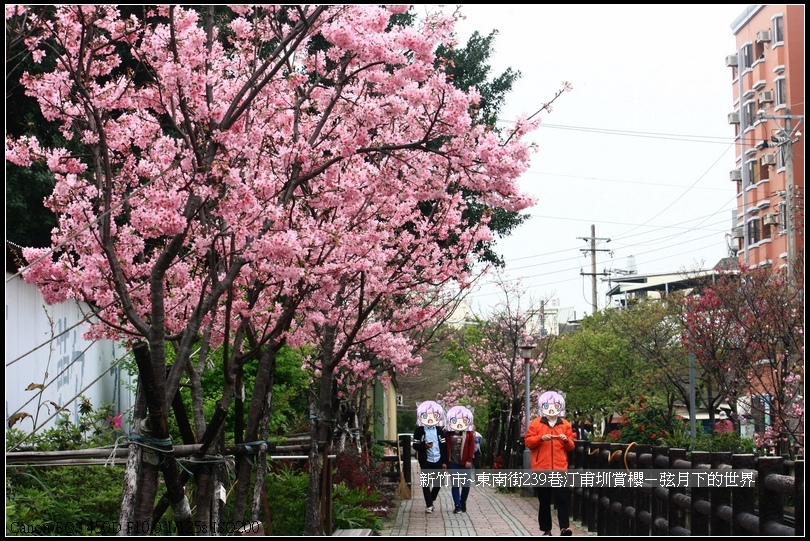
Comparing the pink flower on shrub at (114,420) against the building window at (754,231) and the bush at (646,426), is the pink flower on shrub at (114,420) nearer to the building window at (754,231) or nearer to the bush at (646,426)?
the bush at (646,426)

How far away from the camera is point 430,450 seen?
20.3 meters

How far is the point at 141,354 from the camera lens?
7.19m

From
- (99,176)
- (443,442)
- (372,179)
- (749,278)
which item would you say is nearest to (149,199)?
(99,176)

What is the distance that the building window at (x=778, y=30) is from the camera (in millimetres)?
48812

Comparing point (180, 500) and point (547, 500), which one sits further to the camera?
point (547, 500)

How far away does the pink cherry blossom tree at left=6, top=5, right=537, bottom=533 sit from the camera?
7816 mm

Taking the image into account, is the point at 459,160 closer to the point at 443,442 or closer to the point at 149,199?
the point at 149,199

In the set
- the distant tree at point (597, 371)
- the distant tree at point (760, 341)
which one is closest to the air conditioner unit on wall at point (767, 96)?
the distant tree at point (597, 371)

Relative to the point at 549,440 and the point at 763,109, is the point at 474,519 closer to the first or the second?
the point at 549,440

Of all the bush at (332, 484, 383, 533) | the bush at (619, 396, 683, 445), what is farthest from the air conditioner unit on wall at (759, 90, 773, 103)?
the bush at (332, 484, 383, 533)

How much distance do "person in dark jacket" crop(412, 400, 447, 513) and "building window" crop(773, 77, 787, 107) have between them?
32887 millimetres

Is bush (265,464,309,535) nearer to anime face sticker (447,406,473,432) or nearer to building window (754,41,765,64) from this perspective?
anime face sticker (447,406,473,432)

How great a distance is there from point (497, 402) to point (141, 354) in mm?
36491

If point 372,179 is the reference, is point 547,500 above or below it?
below
